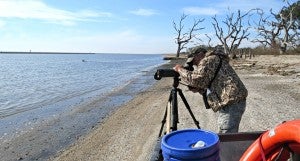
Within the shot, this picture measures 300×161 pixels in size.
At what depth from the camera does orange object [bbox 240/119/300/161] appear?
7.67ft

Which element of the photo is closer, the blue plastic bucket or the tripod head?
the blue plastic bucket

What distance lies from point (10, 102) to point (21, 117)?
5988 millimetres

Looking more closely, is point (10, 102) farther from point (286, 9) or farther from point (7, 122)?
point (286, 9)

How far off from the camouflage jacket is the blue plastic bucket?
5.11ft

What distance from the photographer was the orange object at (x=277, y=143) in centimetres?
234

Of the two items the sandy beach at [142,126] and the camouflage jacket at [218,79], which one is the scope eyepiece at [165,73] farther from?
the sandy beach at [142,126]

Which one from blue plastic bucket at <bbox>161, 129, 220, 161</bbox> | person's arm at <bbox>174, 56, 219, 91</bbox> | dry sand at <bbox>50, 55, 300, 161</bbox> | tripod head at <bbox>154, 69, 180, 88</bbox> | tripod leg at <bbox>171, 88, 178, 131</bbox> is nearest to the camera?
blue plastic bucket at <bbox>161, 129, 220, 161</bbox>

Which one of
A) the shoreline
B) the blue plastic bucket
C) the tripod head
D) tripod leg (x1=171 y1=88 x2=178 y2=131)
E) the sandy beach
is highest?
the tripod head

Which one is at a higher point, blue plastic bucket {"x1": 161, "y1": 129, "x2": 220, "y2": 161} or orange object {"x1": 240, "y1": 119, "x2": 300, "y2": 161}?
orange object {"x1": 240, "y1": 119, "x2": 300, "y2": 161}

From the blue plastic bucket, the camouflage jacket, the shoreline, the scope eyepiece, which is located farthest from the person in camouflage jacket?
the shoreline

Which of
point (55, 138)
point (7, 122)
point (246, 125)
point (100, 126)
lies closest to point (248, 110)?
point (246, 125)

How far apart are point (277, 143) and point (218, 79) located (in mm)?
2373

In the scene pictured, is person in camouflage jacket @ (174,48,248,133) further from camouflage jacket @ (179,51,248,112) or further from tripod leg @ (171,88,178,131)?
tripod leg @ (171,88,178,131)

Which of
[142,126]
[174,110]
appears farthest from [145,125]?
[174,110]
